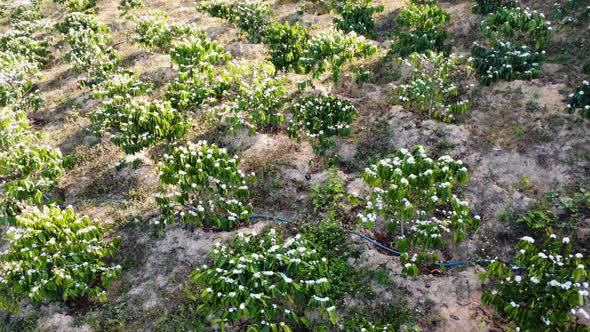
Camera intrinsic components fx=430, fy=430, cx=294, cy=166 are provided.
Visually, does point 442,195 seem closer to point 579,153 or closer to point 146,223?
point 579,153

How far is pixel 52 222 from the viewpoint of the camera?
766cm

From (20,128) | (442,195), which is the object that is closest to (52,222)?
(20,128)

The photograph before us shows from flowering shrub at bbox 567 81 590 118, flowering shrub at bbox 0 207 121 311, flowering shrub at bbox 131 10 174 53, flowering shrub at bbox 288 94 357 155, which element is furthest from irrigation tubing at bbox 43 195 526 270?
flowering shrub at bbox 131 10 174 53

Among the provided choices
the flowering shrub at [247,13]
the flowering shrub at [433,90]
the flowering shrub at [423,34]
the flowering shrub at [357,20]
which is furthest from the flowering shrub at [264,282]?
the flowering shrub at [247,13]

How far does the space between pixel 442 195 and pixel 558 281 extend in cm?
206

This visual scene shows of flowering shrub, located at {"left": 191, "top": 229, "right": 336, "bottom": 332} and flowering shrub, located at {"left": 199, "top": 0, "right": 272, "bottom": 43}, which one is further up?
flowering shrub, located at {"left": 199, "top": 0, "right": 272, "bottom": 43}

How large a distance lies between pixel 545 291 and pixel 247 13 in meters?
12.4

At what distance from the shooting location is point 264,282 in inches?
259

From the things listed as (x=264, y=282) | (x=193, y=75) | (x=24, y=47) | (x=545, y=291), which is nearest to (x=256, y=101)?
(x=193, y=75)

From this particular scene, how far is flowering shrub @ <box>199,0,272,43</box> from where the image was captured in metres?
14.9

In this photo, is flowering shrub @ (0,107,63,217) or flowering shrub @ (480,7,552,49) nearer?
flowering shrub @ (0,107,63,217)

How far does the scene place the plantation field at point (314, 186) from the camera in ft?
23.7

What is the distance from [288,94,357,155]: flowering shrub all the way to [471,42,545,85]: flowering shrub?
4153 millimetres

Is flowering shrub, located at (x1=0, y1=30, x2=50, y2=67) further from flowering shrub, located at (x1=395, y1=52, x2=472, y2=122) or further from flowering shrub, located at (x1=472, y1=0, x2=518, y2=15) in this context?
flowering shrub, located at (x1=472, y1=0, x2=518, y2=15)
